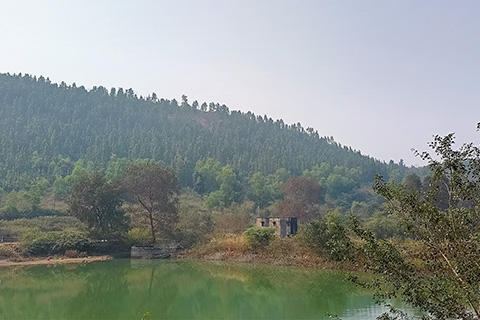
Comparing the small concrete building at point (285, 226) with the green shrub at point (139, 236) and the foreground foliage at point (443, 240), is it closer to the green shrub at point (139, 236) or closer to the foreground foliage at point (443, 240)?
the green shrub at point (139, 236)

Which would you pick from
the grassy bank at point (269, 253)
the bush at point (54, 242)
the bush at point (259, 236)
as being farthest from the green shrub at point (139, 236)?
the bush at point (259, 236)

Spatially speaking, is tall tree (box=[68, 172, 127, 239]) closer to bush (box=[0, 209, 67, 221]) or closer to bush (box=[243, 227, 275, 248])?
bush (box=[243, 227, 275, 248])

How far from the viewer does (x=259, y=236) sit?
83.0 ft

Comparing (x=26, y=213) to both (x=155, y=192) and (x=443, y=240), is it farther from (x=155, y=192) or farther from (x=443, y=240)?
(x=443, y=240)

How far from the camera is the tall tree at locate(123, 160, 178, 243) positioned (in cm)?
3075

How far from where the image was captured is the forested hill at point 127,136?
6388cm

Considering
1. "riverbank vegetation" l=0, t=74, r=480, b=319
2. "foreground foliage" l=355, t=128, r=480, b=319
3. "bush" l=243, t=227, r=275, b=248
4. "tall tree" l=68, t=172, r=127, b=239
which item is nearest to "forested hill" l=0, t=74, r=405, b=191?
"riverbank vegetation" l=0, t=74, r=480, b=319

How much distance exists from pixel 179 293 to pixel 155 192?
44.9 ft

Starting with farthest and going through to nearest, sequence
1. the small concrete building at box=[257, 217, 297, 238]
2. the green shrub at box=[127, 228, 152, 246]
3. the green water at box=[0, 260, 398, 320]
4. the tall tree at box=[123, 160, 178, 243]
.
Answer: the tall tree at box=[123, 160, 178, 243] < the small concrete building at box=[257, 217, 297, 238] < the green shrub at box=[127, 228, 152, 246] < the green water at box=[0, 260, 398, 320]

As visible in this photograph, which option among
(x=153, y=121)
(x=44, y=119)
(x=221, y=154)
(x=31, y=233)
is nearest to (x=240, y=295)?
(x=31, y=233)

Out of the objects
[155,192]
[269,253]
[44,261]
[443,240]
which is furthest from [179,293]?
[443,240]

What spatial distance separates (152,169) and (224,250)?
8.13 m

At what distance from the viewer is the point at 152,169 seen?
103ft

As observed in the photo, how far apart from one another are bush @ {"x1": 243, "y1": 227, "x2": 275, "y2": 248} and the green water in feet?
5.91
